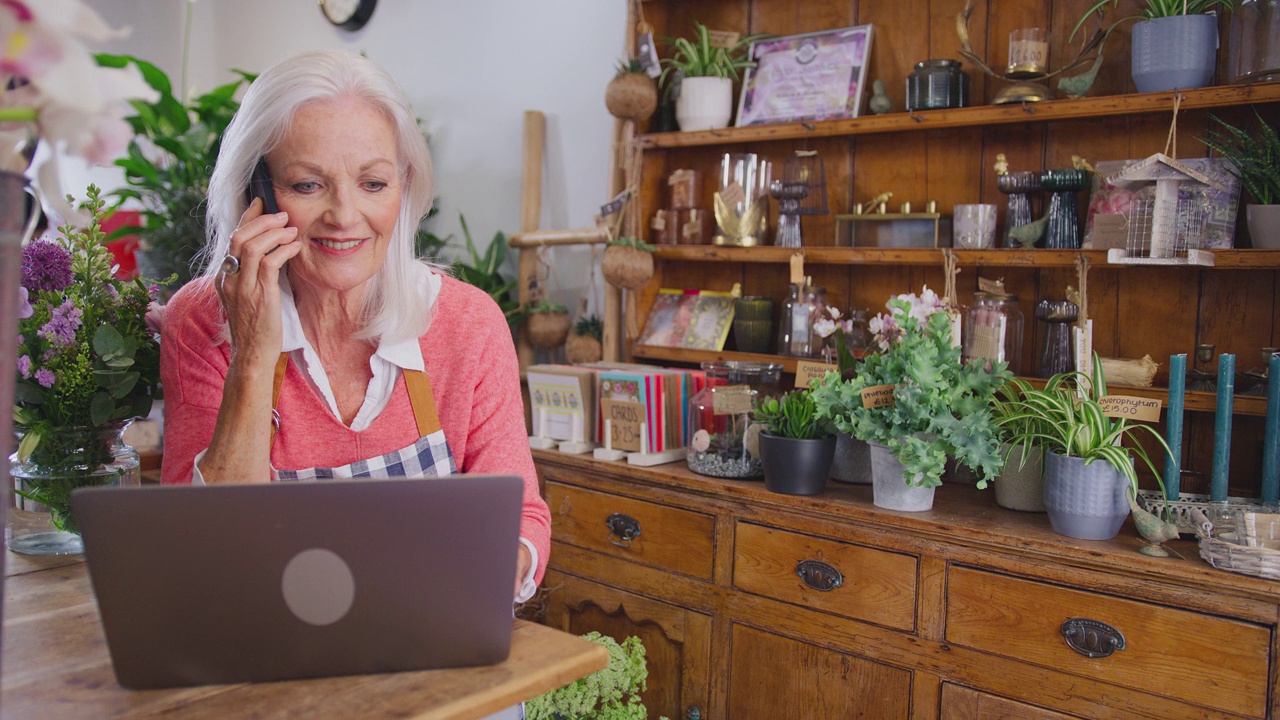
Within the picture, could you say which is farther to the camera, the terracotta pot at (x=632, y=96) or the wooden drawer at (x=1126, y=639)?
the terracotta pot at (x=632, y=96)

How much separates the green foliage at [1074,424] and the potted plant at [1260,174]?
1.35ft

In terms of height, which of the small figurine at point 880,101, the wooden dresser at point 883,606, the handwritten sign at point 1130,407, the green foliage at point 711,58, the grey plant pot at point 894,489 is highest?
the green foliage at point 711,58

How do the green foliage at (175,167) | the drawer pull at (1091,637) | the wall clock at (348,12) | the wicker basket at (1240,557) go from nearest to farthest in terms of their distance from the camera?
the wicker basket at (1240,557) < the drawer pull at (1091,637) < the green foliage at (175,167) < the wall clock at (348,12)

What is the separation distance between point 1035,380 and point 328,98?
5.24ft

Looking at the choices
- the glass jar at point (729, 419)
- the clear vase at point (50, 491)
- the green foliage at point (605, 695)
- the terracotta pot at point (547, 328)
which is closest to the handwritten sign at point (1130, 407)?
the glass jar at point (729, 419)

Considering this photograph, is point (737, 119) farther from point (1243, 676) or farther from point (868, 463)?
point (1243, 676)

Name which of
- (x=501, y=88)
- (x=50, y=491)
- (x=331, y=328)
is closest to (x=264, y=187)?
(x=331, y=328)

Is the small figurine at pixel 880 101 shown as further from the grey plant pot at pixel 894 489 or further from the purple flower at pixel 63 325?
the purple flower at pixel 63 325

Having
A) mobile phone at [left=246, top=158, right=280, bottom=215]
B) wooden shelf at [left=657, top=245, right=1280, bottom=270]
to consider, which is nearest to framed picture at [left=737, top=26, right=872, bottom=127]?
wooden shelf at [left=657, top=245, right=1280, bottom=270]

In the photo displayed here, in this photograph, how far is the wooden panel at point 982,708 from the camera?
6.04ft

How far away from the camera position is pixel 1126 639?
1754 millimetres

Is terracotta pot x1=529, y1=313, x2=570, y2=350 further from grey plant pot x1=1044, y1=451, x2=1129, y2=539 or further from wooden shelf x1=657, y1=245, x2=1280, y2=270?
grey plant pot x1=1044, y1=451, x2=1129, y2=539

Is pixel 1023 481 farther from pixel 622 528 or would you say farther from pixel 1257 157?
pixel 622 528

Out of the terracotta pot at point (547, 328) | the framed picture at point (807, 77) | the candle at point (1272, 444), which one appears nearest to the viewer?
the candle at point (1272, 444)
